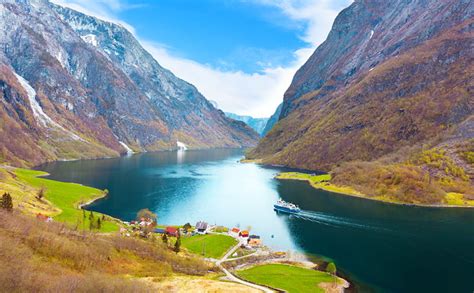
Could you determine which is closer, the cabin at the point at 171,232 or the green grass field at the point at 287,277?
the green grass field at the point at 287,277

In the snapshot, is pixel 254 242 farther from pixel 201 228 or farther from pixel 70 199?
pixel 70 199

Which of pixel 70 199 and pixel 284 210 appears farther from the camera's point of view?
pixel 284 210

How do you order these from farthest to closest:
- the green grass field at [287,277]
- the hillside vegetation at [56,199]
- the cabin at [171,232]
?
1. the cabin at [171,232]
2. the hillside vegetation at [56,199]
3. the green grass field at [287,277]

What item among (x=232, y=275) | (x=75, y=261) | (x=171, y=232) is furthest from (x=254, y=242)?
(x=75, y=261)

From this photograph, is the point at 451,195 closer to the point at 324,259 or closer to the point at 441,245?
the point at 441,245

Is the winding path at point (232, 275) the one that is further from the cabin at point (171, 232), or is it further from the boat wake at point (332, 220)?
the boat wake at point (332, 220)

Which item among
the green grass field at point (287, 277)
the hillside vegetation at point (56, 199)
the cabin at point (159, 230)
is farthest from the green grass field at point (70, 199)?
the green grass field at point (287, 277)
